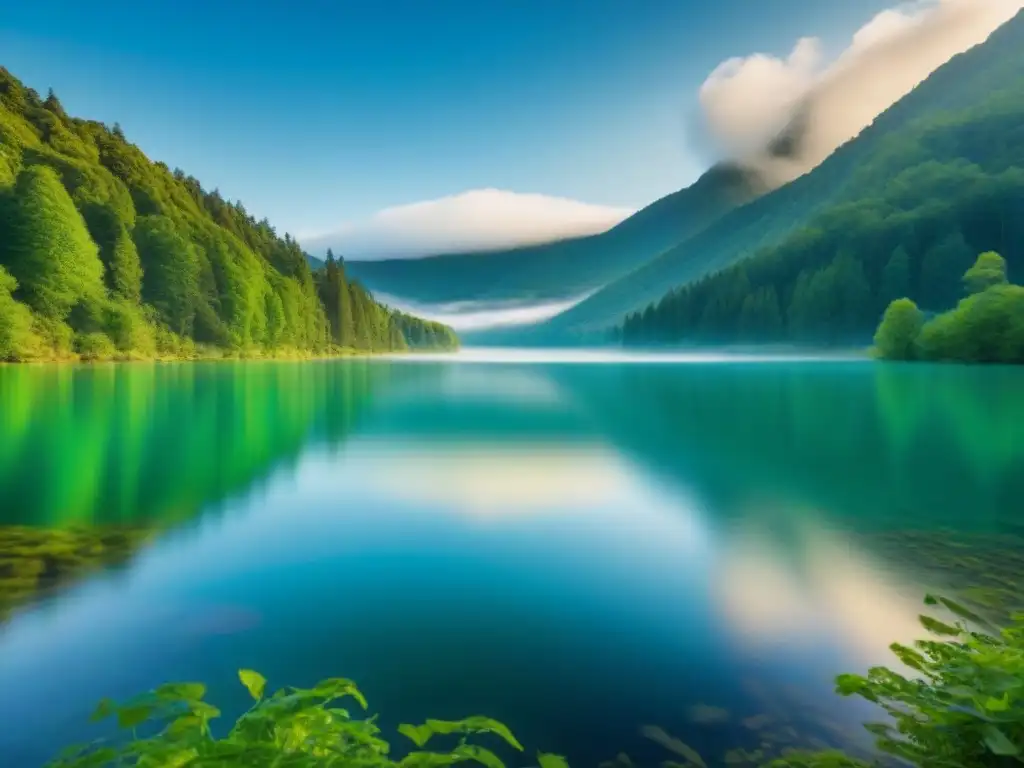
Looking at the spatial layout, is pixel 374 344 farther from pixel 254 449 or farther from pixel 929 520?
pixel 929 520

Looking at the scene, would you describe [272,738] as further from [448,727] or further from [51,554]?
[51,554]

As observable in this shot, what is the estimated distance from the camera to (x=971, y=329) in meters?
98.8

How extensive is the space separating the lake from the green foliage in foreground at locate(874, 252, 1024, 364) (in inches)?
3434

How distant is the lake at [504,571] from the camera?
5773 mm

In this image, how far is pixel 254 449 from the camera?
20.2m

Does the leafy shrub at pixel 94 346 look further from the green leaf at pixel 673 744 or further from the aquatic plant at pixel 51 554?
the green leaf at pixel 673 744

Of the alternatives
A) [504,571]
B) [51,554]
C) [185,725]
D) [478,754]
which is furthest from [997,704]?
[51,554]

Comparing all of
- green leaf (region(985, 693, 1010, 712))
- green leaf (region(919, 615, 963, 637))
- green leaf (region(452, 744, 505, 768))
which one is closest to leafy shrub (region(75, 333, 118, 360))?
green leaf (region(919, 615, 963, 637))

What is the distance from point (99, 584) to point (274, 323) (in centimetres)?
10696

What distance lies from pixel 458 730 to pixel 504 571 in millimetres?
5440

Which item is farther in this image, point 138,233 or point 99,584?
point 138,233

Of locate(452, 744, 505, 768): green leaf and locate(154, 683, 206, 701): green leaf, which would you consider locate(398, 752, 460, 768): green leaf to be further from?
locate(154, 683, 206, 701): green leaf

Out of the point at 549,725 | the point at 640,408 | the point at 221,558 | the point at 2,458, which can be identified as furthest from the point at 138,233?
the point at 549,725

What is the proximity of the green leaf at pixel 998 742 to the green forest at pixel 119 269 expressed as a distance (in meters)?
62.7
